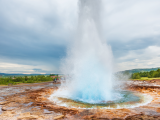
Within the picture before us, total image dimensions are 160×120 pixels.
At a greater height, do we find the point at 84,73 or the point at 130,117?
the point at 84,73

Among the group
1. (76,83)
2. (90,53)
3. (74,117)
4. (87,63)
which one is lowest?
(74,117)

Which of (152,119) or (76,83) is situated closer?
(152,119)

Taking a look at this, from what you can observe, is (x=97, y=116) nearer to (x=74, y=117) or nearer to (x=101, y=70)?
(x=74, y=117)

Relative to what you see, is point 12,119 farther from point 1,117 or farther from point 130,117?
point 130,117

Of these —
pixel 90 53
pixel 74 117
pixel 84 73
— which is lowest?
pixel 74 117

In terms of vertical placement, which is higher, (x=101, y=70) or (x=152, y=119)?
(x=101, y=70)

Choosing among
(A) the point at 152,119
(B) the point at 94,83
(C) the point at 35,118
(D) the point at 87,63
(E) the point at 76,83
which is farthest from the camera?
(E) the point at 76,83

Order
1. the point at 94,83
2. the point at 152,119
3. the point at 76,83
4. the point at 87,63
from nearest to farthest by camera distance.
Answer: the point at 152,119 → the point at 94,83 → the point at 87,63 → the point at 76,83

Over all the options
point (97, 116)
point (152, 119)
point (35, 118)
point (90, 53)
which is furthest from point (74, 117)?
point (90, 53)

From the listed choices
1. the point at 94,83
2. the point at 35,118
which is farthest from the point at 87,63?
the point at 35,118

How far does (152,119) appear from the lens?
18.1 ft

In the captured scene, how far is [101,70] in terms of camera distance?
43.2 ft

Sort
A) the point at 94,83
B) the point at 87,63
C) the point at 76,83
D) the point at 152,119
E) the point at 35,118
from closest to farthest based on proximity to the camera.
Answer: the point at 152,119 < the point at 35,118 < the point at 94,83 < the point at 87,63 < the point at 76,83

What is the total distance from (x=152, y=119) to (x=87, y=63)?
27.9ft
